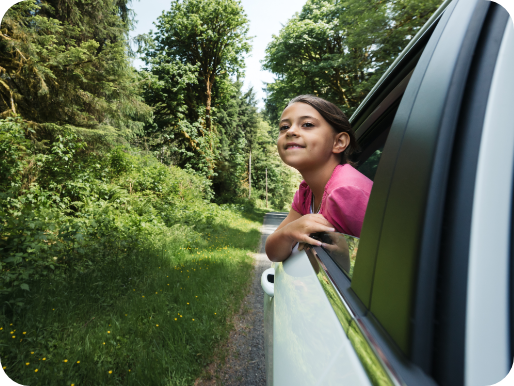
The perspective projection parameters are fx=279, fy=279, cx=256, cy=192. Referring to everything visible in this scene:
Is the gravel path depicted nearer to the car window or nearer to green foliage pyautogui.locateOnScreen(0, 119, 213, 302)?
the car window

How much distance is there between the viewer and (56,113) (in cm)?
693

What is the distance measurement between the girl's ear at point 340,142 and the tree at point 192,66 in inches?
640

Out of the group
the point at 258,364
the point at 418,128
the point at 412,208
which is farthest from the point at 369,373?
the point at 258,364

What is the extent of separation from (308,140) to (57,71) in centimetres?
732

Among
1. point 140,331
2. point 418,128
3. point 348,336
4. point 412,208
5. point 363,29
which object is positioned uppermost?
point 363,29

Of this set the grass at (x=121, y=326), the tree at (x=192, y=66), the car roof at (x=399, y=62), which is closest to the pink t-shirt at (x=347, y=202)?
the car roof at (x=399, y=62)

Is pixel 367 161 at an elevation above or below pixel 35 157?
above

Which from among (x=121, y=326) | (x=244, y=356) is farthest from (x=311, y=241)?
(x=121, y=326)

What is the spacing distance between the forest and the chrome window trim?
2167mm

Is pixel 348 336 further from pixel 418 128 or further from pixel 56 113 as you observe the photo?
pixel 56 113

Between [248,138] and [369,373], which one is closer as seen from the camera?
[369,373]

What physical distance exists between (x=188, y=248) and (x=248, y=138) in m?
27.3

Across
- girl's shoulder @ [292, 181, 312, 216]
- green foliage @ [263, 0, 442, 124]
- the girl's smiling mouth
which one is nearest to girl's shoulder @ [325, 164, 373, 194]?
the girl's smiling mouth

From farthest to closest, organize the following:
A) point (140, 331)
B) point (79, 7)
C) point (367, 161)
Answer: point (79, 7) → point (140, 331) → point (367, 161)
